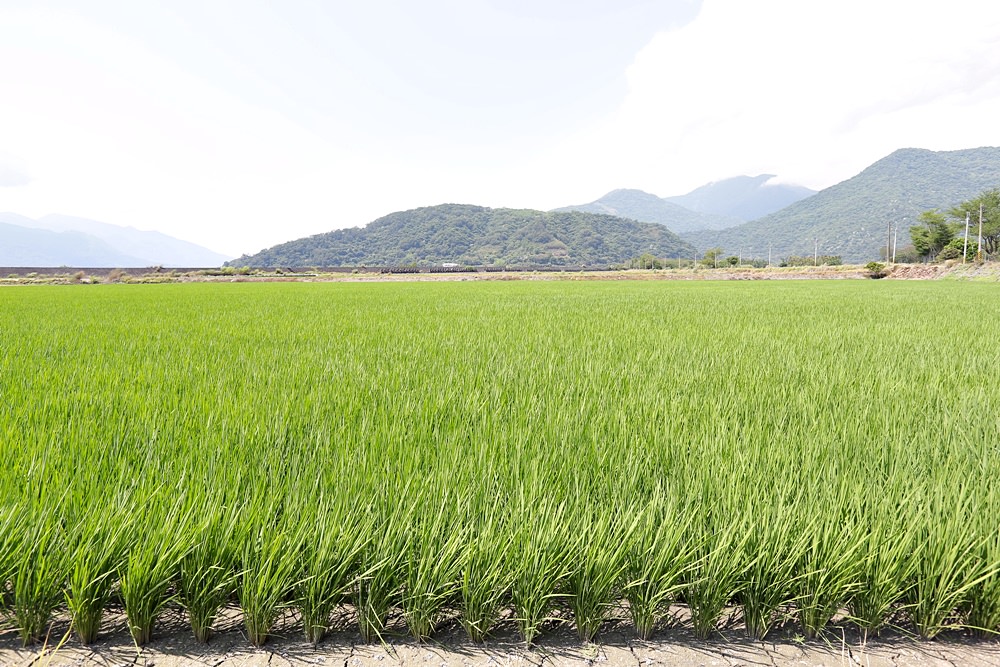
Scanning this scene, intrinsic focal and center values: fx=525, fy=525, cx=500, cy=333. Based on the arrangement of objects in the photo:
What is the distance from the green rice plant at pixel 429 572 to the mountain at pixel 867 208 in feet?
481

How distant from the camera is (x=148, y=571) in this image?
1245mm

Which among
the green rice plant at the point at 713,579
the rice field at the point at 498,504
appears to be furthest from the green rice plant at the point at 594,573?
the green rice plant at the point at 713,579

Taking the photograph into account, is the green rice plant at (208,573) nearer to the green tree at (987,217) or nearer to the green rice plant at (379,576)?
the green rice plant at (379,576)

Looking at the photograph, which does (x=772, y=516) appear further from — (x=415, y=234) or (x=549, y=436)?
(x=415, y=234)

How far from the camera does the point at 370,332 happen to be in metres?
6.82

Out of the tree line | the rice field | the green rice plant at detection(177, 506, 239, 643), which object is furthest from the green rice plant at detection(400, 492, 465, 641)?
the tree line

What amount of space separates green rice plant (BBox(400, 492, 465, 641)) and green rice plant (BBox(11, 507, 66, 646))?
83cm

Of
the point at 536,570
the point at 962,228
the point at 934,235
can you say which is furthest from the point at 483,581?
the point at 962,228

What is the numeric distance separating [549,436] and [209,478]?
131 centimetres

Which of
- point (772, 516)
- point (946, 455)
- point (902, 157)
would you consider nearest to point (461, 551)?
point (772, 516)

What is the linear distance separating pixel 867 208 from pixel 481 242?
116 metres

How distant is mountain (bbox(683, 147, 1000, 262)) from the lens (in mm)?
136750

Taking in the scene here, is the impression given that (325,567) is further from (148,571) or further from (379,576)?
(148,571)

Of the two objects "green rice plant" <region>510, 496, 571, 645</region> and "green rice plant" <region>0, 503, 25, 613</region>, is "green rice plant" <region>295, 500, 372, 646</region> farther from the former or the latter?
"green rice plant" <region>0, 503, 25, 613</region>
